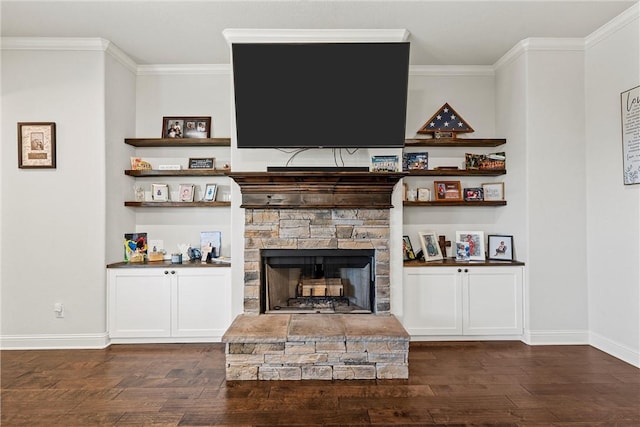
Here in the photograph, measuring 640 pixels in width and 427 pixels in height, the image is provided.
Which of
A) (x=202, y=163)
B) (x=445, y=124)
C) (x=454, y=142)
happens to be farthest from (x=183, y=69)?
(x=454, y=142)

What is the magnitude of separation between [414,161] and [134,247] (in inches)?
116

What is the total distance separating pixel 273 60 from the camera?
10.4 feet

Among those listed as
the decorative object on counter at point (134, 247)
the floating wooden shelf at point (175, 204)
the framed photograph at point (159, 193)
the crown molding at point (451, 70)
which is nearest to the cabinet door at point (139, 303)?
the decorative object on counter at point (134, 247)

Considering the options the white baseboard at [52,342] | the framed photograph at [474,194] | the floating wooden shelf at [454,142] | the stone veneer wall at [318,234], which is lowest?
the white baseboard at [52,342]

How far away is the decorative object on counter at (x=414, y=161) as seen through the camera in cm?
400

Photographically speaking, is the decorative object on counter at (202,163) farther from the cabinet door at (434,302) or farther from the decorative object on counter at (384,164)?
the cabinet door at (434,302)

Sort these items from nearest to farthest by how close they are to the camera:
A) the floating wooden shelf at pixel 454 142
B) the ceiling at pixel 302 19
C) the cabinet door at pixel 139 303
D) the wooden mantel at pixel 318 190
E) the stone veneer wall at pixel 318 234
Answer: the ceiling at pixel 302 19
the wooden mantel at pixel 318 190
the stone veneer wall at pixel 318 234
the cabinet door at pixel 139 303
the floating wooden shelf at pixel 454 142

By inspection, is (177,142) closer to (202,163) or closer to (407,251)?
(202,163)

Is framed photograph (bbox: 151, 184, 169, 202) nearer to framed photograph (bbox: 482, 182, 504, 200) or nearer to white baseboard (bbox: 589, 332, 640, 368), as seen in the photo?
framed photograph (bbox: 482, 182, 504, 200)

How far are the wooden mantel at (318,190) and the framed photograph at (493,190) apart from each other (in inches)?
50.4

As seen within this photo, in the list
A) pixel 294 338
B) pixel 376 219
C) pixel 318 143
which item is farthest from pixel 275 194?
pixel 294 338

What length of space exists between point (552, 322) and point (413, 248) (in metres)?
1.41

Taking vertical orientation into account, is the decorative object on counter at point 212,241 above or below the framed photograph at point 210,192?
below

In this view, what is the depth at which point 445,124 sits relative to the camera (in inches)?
160
